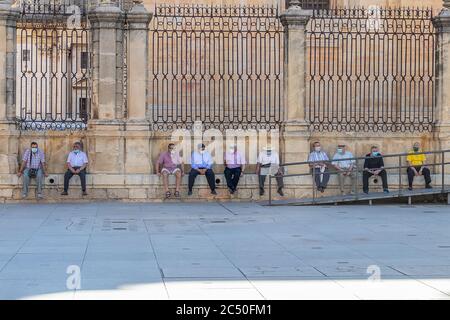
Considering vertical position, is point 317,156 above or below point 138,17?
below

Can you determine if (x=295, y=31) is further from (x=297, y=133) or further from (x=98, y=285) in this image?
(x=98, y=285)

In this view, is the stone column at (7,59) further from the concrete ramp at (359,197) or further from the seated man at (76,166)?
the concrete ramp at (359,197)

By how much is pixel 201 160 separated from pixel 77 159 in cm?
285

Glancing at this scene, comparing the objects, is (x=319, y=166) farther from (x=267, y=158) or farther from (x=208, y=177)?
(x=208, y=177)

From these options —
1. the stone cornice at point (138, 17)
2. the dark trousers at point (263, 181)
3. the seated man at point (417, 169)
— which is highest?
the stone cornice at point (138, 17)

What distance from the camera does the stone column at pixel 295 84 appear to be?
906 inches

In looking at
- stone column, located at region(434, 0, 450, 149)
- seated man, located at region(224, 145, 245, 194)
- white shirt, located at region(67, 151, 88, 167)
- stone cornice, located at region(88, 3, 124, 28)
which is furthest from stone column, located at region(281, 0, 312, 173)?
white shirt, located at region(67, 151, 88, 167)

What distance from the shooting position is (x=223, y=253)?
13203 millimetres

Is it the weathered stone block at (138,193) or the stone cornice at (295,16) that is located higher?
the stone cornice at (295,16)

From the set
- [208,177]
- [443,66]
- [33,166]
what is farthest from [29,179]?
[443,66]

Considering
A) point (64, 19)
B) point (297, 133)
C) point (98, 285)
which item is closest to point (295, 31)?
point (297, 133)

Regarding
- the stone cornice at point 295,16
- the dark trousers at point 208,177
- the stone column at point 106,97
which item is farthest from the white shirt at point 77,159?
the stone cornice at point 295,16

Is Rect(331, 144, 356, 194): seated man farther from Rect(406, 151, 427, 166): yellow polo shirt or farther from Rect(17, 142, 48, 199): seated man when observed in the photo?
Rect(17, 142, 48, 199): seated man

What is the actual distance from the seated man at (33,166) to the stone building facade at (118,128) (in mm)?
298
